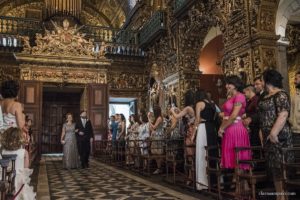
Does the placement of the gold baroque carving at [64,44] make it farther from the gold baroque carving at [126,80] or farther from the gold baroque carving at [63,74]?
the gold baroque carving at [126,80]

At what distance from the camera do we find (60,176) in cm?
732

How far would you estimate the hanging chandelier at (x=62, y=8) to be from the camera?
15.2 meters

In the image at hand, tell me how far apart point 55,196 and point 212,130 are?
2552 mm

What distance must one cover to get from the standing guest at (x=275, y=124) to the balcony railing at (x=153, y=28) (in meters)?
8.90

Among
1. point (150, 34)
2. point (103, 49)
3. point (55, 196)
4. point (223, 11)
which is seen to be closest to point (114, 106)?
point (103, 49)

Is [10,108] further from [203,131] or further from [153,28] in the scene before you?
[153,28]

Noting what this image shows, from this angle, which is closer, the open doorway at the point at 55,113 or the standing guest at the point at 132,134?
the standing guest at the point at 132,134

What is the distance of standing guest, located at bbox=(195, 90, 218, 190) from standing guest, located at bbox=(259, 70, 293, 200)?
4.32 ft

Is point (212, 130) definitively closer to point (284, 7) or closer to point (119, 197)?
point (119, 197)

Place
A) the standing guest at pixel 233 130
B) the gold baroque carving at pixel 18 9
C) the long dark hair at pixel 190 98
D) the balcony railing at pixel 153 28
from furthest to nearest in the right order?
the gold baroque carving at pixel 18 9 → the balcony railing at pixel 153 28 → the long dark hair at pixel 190 98 → the standing guest at pixel 233 130

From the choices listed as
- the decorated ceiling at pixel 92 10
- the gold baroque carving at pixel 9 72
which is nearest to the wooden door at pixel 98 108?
the gold baroque carving at pixel 9 72

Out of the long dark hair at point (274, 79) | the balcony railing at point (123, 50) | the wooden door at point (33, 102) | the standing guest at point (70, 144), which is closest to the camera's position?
the long dark hair at point (274, 79)

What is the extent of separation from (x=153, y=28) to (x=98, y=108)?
13.0 feet

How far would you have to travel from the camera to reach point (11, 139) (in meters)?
3.54
